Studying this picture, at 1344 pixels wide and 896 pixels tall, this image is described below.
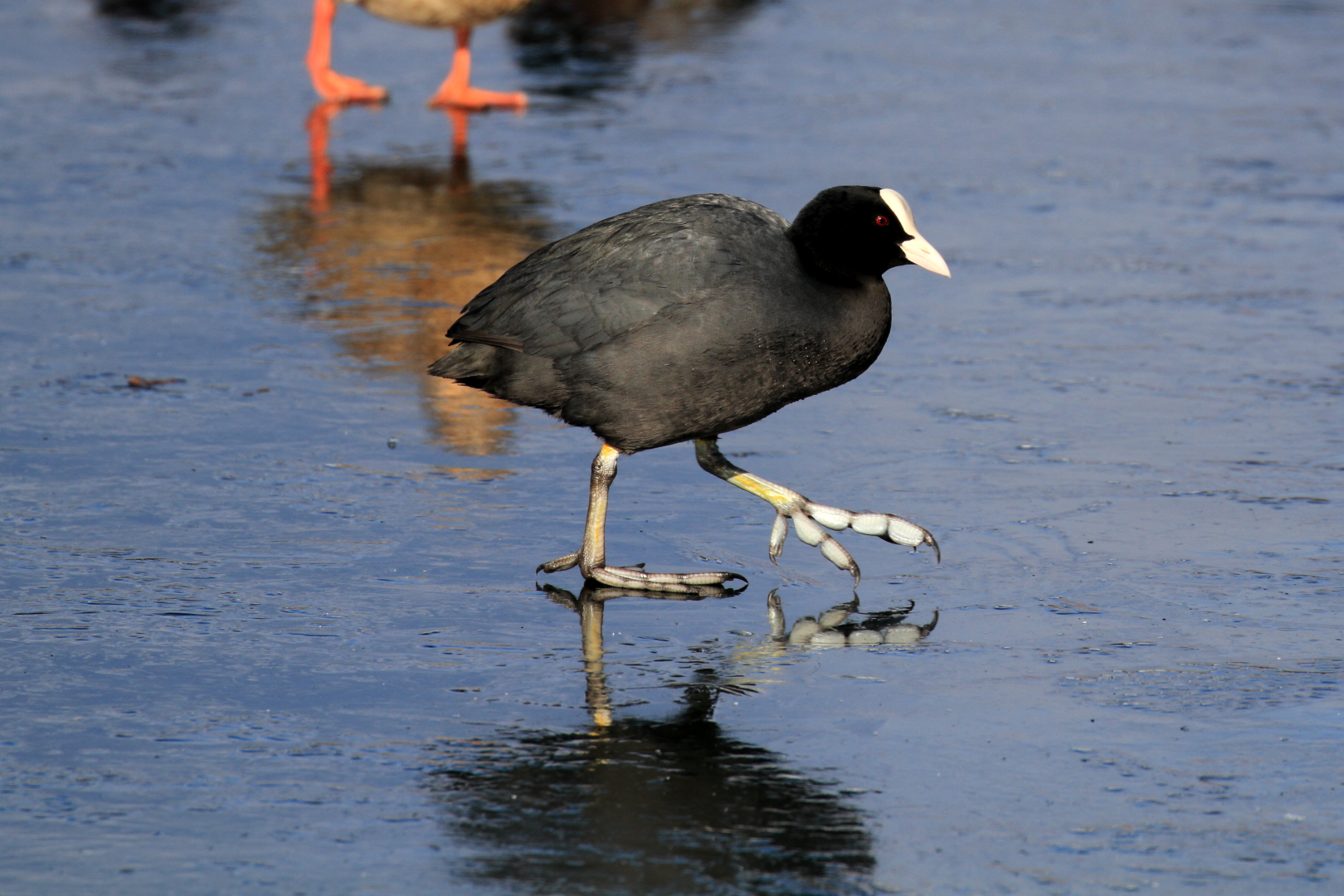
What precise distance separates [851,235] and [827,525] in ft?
3.09

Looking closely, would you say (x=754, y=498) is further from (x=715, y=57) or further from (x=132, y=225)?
(x=715, y=57)

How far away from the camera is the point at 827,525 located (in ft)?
19.8

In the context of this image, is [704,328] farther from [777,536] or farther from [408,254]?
[408,254]

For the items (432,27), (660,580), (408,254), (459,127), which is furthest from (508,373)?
(432,27)

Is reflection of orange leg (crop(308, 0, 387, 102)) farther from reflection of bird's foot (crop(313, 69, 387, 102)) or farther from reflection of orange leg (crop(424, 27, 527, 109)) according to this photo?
reflection of orange leg (crop(424, 27, 527, 109))

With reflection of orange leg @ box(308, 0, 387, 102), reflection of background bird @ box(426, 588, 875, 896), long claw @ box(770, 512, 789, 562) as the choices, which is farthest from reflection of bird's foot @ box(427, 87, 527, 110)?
reflection of background bird @ box(426, 588, 875, 896)

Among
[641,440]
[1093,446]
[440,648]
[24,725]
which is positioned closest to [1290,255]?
[1093,446]

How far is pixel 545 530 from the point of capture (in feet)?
20.7

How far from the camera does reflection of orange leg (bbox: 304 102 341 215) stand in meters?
11.5

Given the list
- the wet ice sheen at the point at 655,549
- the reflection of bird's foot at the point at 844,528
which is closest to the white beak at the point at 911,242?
the reflection of bird's foot at the point at 844,528

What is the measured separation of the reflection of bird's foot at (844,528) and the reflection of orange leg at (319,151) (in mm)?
5917

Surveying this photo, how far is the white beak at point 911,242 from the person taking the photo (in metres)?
5.88

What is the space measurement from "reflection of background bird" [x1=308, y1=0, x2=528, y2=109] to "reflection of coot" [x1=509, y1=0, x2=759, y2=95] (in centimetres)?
96

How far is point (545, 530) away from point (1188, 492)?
2.29m
